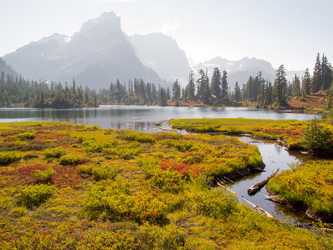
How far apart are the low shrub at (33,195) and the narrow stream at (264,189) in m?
14.7

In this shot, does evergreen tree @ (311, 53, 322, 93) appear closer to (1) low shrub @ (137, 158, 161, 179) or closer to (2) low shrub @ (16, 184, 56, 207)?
(1) low shrub @ (137, 158, 161, 179)

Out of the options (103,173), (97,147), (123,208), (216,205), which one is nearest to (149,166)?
(103,173)

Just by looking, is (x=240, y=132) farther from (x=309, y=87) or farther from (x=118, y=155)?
(x=309, y=87)

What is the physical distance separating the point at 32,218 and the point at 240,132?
45.6m

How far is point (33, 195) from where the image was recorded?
40.9 feet

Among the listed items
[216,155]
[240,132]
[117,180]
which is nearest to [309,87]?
[240,132]

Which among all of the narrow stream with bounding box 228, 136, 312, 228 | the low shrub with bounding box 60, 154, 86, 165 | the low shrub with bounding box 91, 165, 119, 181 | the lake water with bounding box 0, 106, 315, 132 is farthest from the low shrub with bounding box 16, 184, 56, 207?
the lake water with bounding box 0, 106, 315, 132

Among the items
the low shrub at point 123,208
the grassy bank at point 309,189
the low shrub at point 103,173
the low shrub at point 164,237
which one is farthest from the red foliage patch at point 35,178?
the grassy bank at point 309,189

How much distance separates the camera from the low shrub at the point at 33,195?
40.2ft

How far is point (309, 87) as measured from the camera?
145500 millimetres

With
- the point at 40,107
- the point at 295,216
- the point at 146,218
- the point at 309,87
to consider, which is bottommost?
the point at 295,216

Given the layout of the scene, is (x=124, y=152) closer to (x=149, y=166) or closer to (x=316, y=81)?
(x=149, y=166)

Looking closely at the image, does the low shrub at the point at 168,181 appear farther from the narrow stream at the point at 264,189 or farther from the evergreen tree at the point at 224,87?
the evergreen tree at the point at 224,87

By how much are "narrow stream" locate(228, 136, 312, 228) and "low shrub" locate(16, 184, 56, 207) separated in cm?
1471
